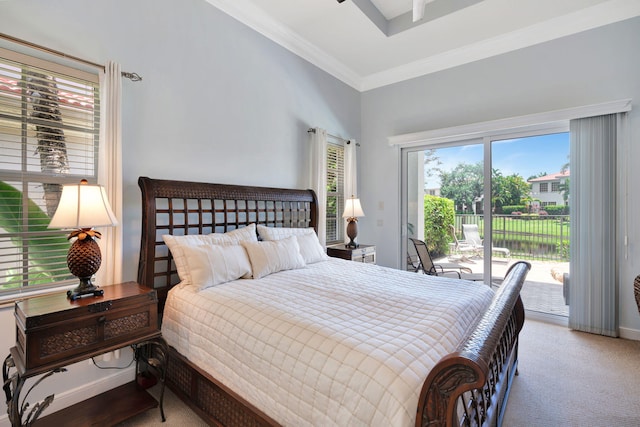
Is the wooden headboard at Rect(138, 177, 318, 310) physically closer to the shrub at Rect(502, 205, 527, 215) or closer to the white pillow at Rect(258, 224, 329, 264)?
the white pillow at Rect(258, 224, 329, 264)

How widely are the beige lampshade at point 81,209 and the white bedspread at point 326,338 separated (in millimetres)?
731

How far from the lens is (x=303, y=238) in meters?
3.10

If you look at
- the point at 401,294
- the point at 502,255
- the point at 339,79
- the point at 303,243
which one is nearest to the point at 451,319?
the point at 401,294

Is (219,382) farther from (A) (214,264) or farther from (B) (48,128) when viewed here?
(B) (48,128)

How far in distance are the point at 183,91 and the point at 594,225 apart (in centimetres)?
→ 432

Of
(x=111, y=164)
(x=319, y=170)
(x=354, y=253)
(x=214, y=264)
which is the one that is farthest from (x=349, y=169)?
(x=111, y=164)

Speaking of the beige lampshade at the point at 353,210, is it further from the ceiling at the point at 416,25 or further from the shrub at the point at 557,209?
the shrub at the point at 557,209

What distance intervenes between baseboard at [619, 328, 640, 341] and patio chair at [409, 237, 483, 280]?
1.38 metres

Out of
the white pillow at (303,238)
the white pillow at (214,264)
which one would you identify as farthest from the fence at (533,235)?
the white pillow at (214,264)

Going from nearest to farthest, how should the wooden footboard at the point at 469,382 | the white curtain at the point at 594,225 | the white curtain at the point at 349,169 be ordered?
the wooden footboard at the point at 469,382
the white curtain at the point at 594,225
the white curtain at the point at 349,169

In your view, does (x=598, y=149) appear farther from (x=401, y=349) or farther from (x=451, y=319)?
(x=401, y=349)

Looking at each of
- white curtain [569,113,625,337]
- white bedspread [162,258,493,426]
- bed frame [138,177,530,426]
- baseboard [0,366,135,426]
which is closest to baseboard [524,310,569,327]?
white curtain [569,113,625,337]

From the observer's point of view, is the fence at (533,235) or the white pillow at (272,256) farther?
the fence at (533,235)

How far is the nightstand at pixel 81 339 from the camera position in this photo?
1.44m
